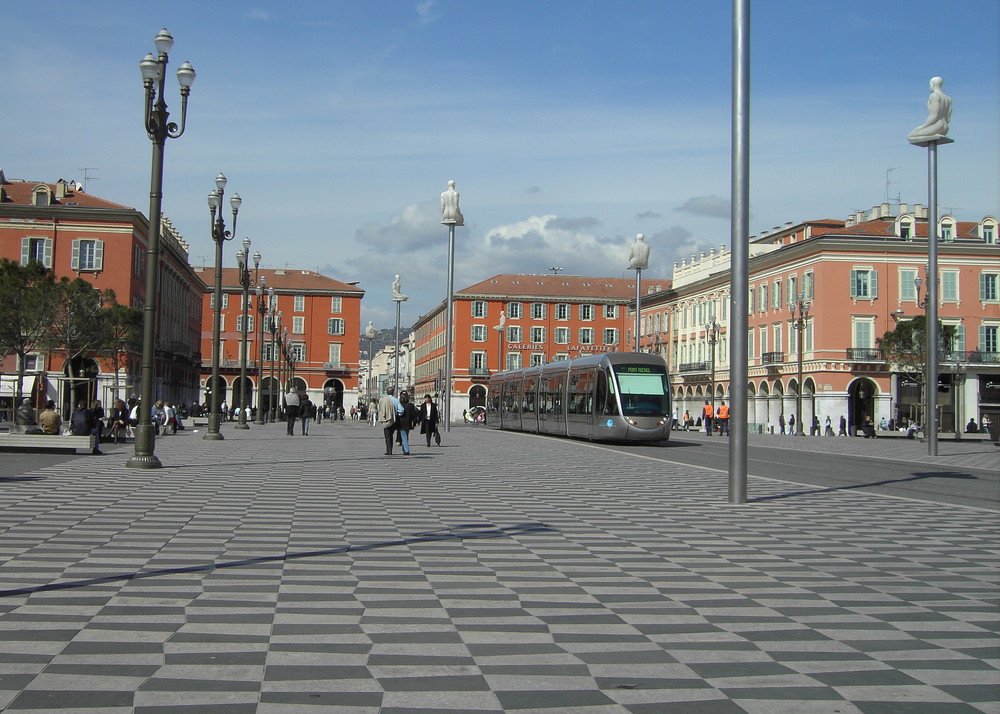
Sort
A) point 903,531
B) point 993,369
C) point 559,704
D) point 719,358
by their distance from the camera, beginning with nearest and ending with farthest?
1. point 559,704
2. point 903,531
3. point 993,369
4. point 719,358

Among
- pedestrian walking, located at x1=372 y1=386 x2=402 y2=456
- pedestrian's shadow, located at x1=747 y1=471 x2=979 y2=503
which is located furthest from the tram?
pedestrian's shadow, located at x1=747 y1=471 x2=979 y2=503

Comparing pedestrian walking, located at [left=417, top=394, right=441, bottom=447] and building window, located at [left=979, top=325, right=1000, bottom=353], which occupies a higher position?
building window, located at [left=979, top=325, right=1000, bottom=353]

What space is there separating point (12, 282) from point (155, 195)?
31014 mm

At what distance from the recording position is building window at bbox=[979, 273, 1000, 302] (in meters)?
76.2

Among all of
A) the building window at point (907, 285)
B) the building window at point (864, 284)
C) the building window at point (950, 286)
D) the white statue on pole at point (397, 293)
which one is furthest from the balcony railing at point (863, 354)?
the white statue on pole at point (397, 293)

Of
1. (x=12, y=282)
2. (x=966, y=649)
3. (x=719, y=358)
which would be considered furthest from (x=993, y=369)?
(x=966, y=649)

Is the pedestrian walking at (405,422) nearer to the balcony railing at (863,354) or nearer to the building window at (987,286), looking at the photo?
the balcony railing at (863,354)

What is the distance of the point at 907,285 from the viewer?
76.0m

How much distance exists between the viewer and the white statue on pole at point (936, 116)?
32.5 metres

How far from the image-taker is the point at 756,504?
1585 centimetres

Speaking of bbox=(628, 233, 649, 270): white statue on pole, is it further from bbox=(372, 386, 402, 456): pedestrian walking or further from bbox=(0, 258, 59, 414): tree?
bbox=(0, 258, 59, 414): tree

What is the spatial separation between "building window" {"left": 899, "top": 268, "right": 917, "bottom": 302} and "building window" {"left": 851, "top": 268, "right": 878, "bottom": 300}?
1881 millimetres

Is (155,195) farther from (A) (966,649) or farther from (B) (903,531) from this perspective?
(A) (966,649)

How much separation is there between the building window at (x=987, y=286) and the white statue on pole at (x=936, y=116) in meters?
47.6
